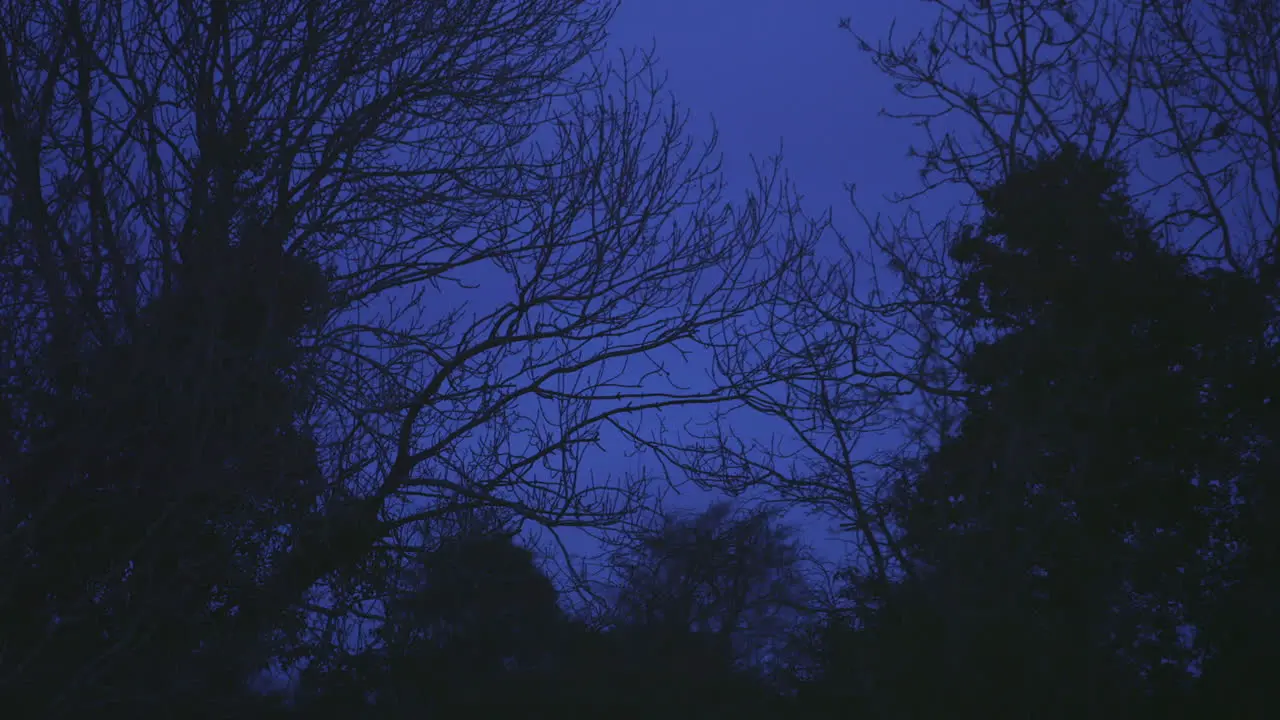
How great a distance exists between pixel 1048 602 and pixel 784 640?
265cm

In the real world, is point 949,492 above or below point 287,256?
below

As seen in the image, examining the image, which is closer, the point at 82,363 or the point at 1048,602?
the point at 82,363

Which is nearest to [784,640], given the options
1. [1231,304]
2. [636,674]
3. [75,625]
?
[636,674]

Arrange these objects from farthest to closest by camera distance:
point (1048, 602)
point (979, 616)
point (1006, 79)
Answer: point (1006, 79) → point (1048, 602) → point (979, 616)

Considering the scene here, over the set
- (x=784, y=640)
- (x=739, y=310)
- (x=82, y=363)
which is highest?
(x=739, y=310)

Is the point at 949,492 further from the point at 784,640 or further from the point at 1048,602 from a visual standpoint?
the point at 784,640

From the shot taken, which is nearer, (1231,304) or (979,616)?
(979,616)

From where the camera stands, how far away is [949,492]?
1020 centimetres

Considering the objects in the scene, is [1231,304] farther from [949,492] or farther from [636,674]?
[636,674]

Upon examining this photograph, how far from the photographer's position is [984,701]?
28.0ft

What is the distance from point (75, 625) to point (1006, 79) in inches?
476

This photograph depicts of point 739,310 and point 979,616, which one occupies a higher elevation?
point 739,310

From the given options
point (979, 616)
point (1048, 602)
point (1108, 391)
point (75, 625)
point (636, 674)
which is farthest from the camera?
point (1108, 391)

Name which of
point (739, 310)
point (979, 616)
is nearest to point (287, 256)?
point (739, 310)
